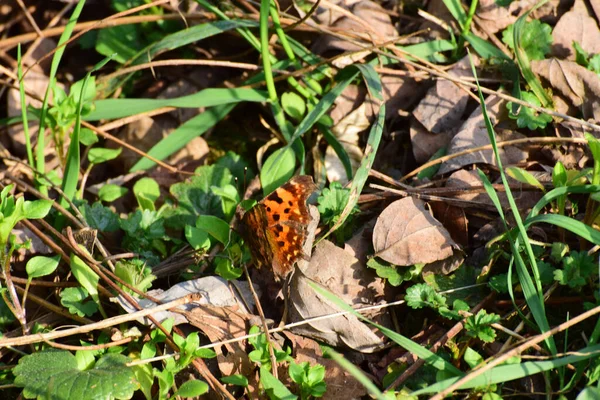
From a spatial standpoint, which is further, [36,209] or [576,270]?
[36,209]

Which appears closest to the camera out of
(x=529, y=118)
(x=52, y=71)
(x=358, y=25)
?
(x=529, y=118)

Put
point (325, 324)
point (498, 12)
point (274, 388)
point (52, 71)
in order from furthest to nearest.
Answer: point (498, 12)
point (52, 71)
point (325, 324)
point (274, 388)

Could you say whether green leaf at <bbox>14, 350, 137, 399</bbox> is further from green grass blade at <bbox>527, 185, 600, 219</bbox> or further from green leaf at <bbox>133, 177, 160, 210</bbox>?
green grass blade at <bbox>527, 185, 600, 219</bbox>

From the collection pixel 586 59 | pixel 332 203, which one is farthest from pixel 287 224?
pixel 586 59

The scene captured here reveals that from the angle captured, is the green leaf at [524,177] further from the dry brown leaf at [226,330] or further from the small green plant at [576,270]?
the dry brown leaf at [226,330]

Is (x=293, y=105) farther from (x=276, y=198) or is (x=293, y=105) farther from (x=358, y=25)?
(x=276, y=198)

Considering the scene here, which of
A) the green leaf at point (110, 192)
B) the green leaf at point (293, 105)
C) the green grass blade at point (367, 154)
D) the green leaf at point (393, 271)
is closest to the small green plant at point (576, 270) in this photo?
the green leaf at point (393, 271)

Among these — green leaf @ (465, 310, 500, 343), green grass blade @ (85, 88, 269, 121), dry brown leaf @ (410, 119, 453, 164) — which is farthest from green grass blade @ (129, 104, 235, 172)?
green leaf @ (465, 310, 500, 343)
